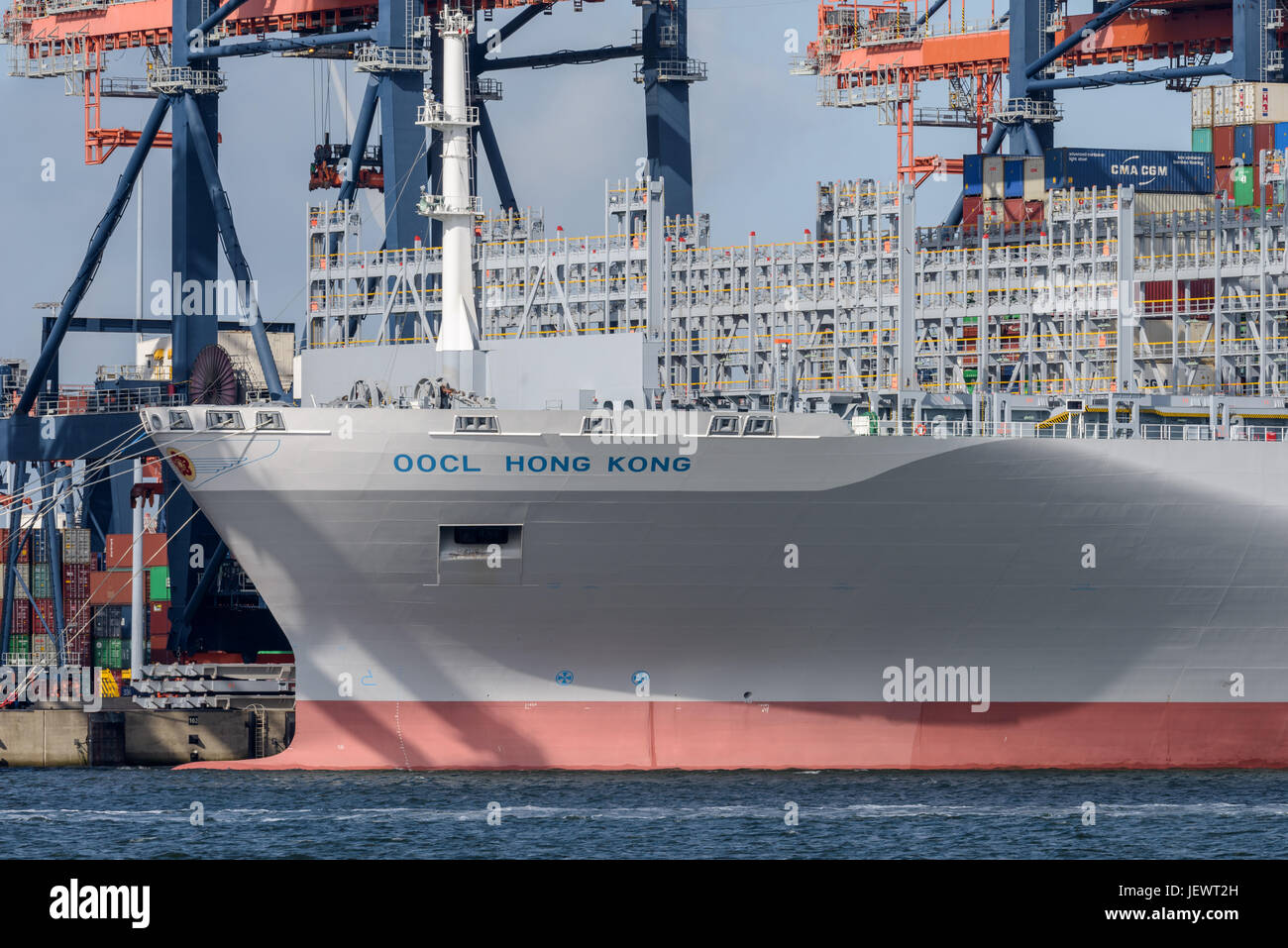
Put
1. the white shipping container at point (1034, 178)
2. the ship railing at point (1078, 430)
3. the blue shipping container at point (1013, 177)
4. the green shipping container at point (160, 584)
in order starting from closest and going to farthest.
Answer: the ship railing at point (1078, 430) < the white shipping container at point (1034, 178) < the blue shipping container at point (1013, 177) < the green shipping container at point (160, 584)

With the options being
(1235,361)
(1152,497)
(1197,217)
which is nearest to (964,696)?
(1152,497)

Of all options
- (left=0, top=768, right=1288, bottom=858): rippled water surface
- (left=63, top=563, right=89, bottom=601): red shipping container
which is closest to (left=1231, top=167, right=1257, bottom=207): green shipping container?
(left=0, top=768, right=1288, bottom=858): rippled water surface

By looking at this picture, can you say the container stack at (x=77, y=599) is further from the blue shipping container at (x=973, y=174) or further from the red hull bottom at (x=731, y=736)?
the blue shipping container at (x=973, y=174)

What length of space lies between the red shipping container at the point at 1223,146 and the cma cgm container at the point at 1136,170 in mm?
419

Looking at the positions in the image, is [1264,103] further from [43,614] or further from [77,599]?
[43,614]

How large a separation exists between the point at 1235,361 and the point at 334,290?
32.4m

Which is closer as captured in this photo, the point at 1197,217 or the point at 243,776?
the point at 243,776

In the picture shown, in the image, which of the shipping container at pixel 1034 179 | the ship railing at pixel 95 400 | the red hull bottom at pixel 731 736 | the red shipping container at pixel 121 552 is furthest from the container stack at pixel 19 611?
the shipping container at pixel 1034 179

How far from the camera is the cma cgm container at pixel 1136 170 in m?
64.4

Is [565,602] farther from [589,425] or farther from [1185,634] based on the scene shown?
[1185,634]

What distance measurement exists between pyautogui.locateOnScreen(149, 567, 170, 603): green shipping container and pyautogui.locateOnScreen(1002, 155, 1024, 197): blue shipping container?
3310 centimetres

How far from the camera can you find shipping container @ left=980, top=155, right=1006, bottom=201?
6406cm
